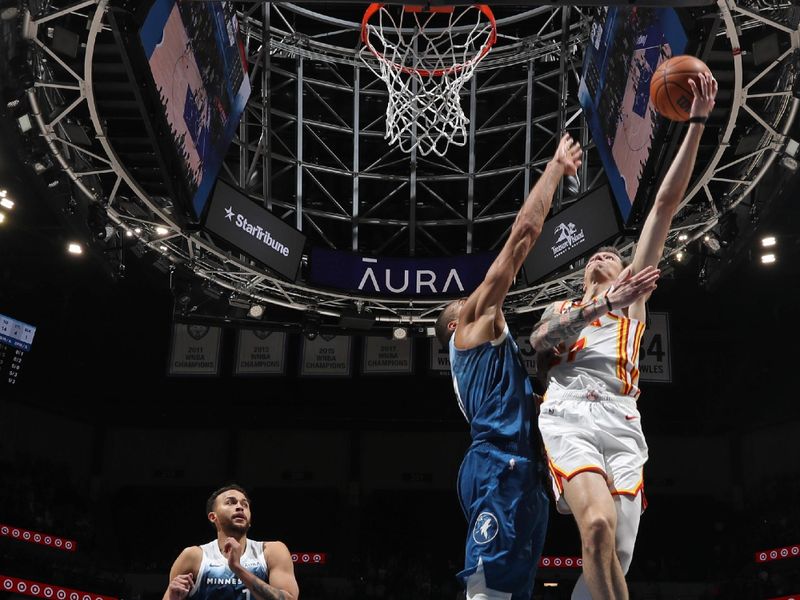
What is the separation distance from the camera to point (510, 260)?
4.06 m

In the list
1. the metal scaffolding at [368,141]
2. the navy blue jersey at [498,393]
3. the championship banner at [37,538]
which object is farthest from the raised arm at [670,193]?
the championship banner at [37,538]

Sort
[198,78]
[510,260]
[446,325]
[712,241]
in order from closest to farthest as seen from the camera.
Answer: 1. [510,260]
2. [446,325]
3. [198,78]
4. [712,241]

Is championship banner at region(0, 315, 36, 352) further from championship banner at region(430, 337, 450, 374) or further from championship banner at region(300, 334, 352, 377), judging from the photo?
championship banner at region(430, 337, 450, 374)

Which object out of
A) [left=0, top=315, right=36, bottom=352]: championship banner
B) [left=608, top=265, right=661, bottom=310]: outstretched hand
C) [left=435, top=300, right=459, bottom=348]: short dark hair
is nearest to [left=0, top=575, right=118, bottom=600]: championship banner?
[left=0, top=315, right=36, bottom=352]: championship banner

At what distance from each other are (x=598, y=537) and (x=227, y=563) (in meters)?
2.36

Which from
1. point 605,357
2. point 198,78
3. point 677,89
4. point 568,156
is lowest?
point 605,357

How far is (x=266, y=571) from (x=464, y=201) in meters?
12.7

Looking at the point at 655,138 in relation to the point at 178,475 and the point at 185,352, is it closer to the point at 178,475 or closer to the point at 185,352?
the point at 185,352

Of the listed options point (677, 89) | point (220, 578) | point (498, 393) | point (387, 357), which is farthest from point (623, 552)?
point (387, 357)

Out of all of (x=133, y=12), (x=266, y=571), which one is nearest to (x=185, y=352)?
(x=133, y=12)

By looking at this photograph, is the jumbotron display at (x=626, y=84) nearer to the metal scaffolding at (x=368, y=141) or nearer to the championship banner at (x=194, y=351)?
the metal scaffolding at (x=368, y=141)

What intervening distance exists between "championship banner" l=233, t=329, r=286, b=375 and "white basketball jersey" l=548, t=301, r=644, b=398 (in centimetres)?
1429

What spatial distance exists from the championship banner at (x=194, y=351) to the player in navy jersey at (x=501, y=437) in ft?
46.8

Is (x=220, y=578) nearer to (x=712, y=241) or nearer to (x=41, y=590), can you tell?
(x=712, y=241)
